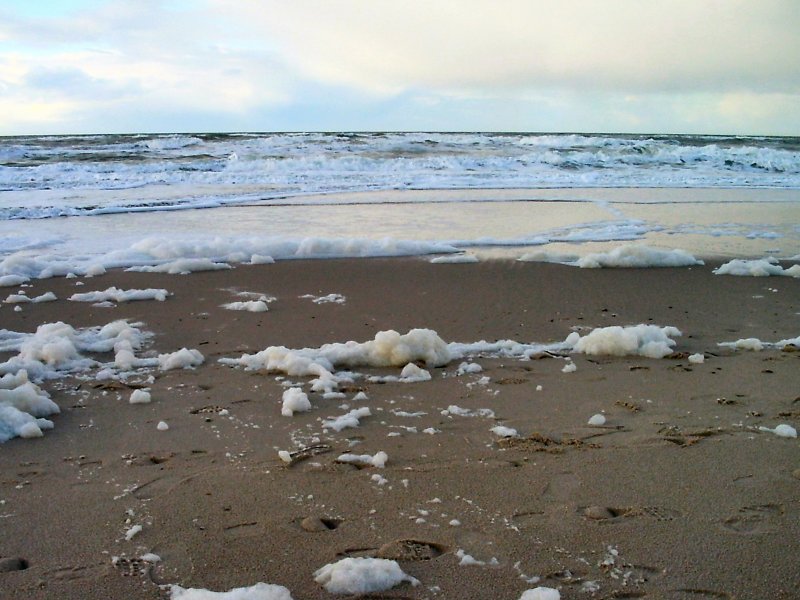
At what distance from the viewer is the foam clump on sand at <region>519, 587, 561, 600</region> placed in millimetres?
1982

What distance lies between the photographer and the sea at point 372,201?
8.62 m

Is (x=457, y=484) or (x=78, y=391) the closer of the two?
(x=457, y=484)

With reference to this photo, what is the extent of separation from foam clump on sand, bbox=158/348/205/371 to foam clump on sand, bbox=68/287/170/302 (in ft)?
6.24

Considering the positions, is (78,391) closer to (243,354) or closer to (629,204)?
(243,354)

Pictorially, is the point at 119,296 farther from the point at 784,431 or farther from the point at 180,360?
the point at 784,431

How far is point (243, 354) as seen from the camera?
4.49m

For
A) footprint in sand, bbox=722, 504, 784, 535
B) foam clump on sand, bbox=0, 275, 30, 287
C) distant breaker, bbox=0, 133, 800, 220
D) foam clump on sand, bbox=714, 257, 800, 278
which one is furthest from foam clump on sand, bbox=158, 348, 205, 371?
distant breaker, bbox=0, 133, 800, 220

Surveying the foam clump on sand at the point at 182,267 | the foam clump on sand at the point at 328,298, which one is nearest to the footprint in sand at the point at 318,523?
the foam clump on sand at the point at 328,298

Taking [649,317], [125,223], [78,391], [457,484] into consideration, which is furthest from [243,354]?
[125,223]

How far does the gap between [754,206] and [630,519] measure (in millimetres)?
13485

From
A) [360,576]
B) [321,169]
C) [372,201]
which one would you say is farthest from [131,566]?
[321,169]

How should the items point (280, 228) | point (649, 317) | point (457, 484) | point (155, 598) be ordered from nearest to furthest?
point (155, 598) → point (457, 484) → point (649, 317) → point (280, 228)

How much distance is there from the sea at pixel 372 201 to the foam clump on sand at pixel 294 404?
459 cm

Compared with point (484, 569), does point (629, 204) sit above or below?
above
